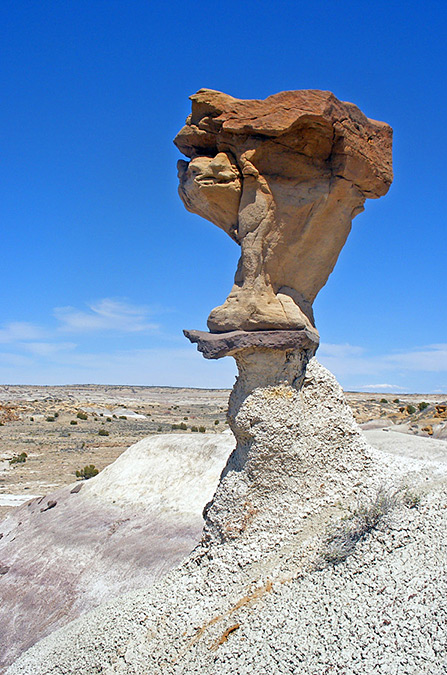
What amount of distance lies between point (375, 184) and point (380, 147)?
1.40 ft

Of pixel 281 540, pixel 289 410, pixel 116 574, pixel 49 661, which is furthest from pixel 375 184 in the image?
pixel 116 574

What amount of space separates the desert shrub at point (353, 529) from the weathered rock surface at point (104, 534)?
3666 mm

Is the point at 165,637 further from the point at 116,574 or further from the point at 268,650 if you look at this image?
the point at 116,574

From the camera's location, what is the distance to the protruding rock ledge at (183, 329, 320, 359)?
5.34 meters

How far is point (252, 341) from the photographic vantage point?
17.5ft

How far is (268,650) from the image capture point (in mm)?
3807

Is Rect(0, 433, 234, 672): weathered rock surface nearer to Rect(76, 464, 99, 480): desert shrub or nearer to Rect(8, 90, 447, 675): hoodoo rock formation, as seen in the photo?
Rect(8, 90, 447, 675): hoodoo rock formation

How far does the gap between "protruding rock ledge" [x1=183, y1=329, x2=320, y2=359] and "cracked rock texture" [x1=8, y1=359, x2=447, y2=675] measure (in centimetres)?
41

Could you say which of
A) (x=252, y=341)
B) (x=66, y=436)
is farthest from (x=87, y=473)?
(x=252, y=341)

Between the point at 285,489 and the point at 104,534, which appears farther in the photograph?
the point at 104,534

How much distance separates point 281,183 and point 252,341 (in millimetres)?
1786

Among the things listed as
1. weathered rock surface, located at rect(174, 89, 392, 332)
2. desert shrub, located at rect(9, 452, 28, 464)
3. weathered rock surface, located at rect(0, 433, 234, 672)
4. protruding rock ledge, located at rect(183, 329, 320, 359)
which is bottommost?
desert shrub, located at rect(9, 452, 28, 464)

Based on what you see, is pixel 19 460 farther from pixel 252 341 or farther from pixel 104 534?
pixel 252 341

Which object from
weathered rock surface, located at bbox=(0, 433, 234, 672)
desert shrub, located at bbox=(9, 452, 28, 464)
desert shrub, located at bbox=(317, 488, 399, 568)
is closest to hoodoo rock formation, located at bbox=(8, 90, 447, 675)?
desert shrub, located at bbox=(317, 488, 399, 568)
